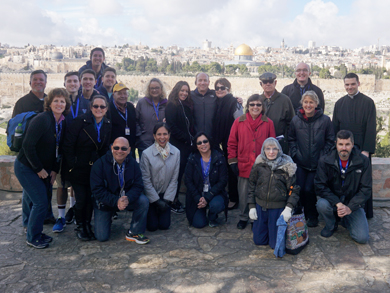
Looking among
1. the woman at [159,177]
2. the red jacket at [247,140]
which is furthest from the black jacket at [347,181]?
the woman at [159,177]

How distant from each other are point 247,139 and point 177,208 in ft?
3.98

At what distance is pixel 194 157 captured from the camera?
12.4ft

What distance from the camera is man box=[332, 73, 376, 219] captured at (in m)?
3.83

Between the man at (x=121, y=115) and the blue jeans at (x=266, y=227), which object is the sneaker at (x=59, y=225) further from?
the blue jeans at (x=266, y=227)

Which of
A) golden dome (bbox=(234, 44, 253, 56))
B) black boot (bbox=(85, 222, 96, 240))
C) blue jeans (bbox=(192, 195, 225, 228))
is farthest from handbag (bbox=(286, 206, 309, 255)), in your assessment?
golden dome (bbox=(234, 44, 253, 56))

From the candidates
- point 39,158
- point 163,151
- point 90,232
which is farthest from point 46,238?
point 163,151

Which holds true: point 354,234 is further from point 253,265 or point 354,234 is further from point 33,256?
point 33,256

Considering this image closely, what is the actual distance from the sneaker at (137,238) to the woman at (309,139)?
1657mm

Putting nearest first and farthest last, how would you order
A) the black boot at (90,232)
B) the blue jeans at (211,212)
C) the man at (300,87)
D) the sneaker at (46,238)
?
the sneaker at (46,238), the black boot at (90,232), the blue jeans at (211,212), the man at (300,87)

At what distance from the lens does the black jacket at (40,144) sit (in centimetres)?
316

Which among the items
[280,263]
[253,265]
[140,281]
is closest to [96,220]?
[140,281]

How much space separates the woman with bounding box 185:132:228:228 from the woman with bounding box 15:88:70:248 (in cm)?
135

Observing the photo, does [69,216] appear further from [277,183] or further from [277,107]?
[277,107]

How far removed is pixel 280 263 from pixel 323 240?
666 mm
